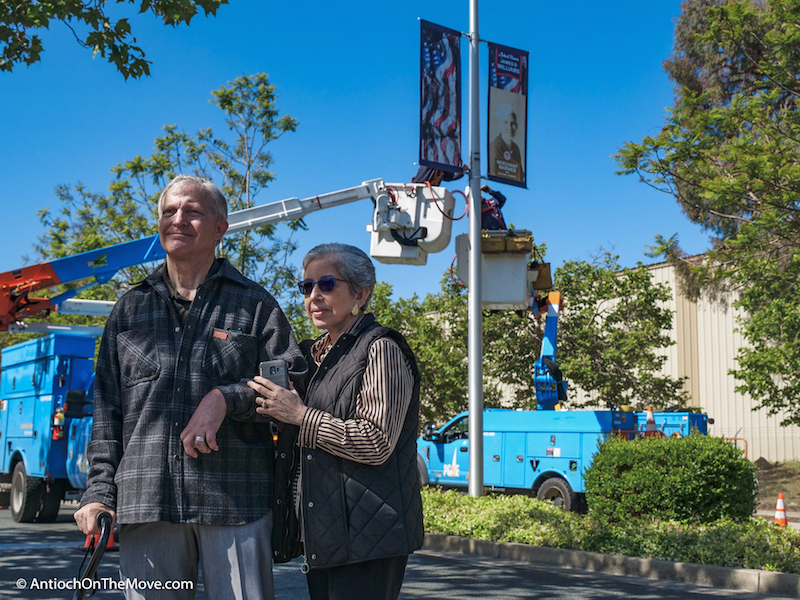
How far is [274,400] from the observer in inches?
103

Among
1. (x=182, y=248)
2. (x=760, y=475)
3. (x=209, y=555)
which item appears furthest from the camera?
(x=760, y=475)

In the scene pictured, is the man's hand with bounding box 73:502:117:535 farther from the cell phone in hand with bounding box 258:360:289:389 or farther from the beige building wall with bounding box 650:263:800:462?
the beige building wall with bounding box 650:263:800:462

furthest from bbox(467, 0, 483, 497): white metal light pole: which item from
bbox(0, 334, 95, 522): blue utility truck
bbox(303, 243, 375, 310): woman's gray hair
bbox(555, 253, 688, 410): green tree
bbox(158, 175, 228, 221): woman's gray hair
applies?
bbox(555, 253, 688, 410): green tree

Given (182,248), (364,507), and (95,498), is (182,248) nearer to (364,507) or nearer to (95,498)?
(95,498)

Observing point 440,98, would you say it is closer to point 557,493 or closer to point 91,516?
point 557,493

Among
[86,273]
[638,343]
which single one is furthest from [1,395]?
[638,343]

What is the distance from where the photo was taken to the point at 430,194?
11.9 m

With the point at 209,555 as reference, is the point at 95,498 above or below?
above

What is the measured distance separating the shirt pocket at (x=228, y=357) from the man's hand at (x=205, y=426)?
0.13m

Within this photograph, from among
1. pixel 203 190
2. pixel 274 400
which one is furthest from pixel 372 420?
pixel 203 190

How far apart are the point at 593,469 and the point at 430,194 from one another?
14.2ft

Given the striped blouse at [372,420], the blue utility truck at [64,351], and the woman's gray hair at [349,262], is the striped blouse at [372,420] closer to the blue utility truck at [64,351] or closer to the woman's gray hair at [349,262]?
the woman's gray hair at [349,262]

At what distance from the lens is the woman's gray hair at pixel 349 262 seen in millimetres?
3111

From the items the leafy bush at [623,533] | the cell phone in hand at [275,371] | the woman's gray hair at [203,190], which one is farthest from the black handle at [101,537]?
the leafy bush at [623,533]
